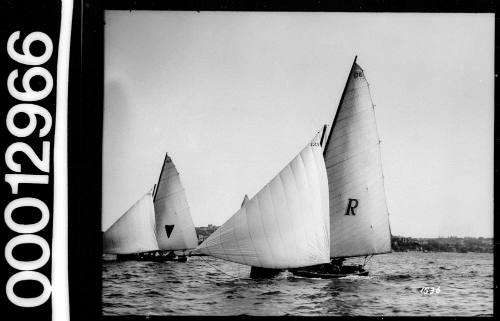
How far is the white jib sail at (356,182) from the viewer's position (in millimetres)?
4000

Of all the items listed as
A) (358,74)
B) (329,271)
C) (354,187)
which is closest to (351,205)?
(354,187)

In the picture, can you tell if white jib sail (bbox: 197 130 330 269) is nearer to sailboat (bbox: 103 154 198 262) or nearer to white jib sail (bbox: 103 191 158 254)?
sailboat (bbox: 103 154 198 262)

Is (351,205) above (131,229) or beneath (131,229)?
above

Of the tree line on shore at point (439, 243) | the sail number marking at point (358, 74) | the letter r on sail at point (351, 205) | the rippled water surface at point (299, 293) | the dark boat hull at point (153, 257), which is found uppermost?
the sail number marking at point (358, 74)

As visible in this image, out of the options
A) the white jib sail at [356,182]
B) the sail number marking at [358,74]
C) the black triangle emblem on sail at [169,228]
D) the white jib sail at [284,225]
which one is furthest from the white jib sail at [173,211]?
the sail number marking at [358,74]

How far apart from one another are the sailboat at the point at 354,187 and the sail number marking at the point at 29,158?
1608mm

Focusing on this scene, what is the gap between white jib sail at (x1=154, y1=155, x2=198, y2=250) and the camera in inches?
152

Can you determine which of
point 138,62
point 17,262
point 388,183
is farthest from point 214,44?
point 17,262

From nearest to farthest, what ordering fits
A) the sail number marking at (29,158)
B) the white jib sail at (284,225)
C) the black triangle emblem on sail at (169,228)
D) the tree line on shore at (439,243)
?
1. the sail number marking at (29,158)
2. the tree line on shore at (439,243)
3. the white jib sail at (284,225)
4. the black triangle emblem on sail at (169,228)

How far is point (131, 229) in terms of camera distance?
12.9ft

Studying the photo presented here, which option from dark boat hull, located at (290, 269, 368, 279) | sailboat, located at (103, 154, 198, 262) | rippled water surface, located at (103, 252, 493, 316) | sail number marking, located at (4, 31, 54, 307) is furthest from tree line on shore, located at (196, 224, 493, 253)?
sail number marking, located at (4, 31, 54, 307)

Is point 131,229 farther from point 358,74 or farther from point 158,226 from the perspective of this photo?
point 358,74

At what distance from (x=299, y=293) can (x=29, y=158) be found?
1846mm

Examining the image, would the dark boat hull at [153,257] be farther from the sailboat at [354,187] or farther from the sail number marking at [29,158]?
the sailboat at [354,187]
